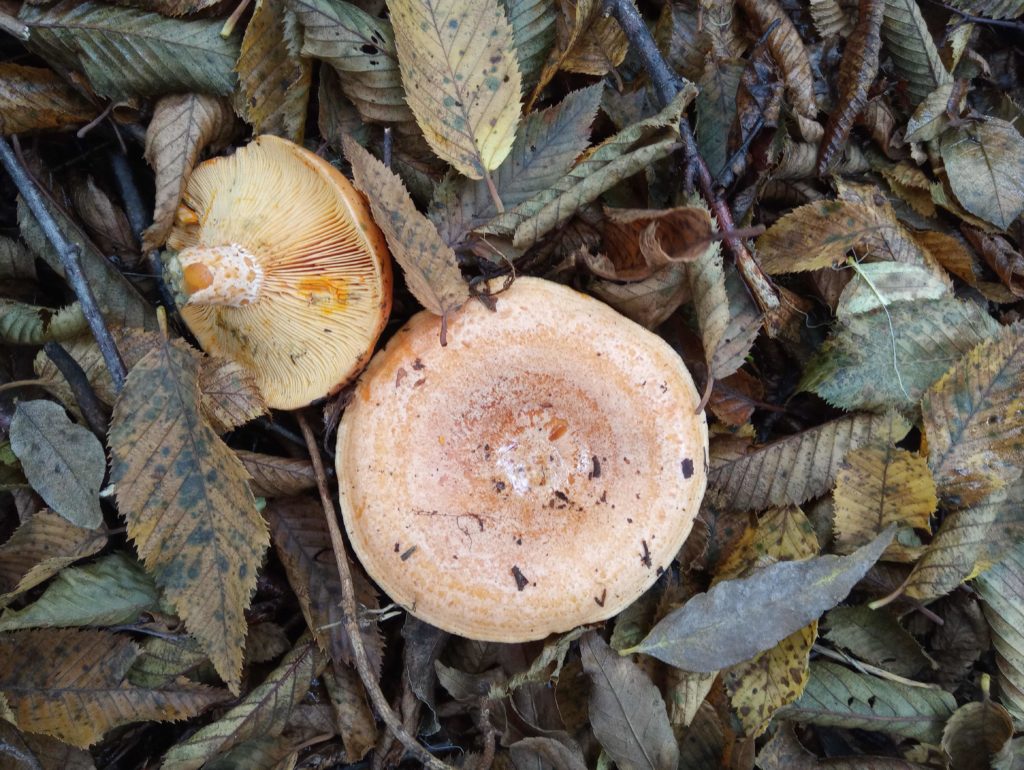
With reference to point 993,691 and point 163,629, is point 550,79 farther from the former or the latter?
point 993,691

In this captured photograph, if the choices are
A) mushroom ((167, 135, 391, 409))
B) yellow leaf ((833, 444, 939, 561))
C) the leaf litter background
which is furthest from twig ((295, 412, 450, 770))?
yellow leaf ((833, 444, 939, 561))

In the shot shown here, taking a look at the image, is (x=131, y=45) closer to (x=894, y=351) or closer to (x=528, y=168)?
(x=528, y=168)

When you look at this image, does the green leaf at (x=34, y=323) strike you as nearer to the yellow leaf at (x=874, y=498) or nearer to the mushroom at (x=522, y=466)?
the mushroom at (x=522, y=466)

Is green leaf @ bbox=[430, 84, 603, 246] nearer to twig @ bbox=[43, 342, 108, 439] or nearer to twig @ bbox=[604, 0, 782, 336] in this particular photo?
twig @ bbox=[604, 0, 782, 336]

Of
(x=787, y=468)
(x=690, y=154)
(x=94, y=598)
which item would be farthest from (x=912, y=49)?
(x=94, y=598)

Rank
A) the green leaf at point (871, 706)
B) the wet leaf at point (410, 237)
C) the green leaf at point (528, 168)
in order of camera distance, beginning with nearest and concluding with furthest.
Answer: the wet leaf at point (410, 237) < the green leaf at point (528, 168) < the green leaf at point (871, 706)

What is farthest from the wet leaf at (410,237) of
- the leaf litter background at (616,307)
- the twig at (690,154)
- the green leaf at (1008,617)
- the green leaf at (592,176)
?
the green leaf at (1008,617)

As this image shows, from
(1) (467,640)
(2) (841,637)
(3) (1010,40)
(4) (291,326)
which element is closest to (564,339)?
(4) (291,326)
